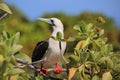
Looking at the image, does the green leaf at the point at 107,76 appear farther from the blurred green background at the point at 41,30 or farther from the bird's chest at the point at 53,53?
the blurred green background at the point at 41,30

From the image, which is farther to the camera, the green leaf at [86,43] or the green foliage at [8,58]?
the green leaf at [86,43]

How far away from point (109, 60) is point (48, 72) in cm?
100

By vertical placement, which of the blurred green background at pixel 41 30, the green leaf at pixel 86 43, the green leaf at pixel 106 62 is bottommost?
the blurred green background at pixel 41 30

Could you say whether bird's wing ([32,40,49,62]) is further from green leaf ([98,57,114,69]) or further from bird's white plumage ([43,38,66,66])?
green leaf ([98,57,114,69])

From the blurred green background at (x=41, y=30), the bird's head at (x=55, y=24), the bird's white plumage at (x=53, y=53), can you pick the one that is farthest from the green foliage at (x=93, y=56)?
the blurred green background at (x=41, y=30)

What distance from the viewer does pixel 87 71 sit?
5.67 m

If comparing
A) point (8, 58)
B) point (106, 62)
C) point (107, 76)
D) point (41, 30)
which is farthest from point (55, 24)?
point (41, 30)

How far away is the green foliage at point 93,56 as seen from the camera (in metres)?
5.43

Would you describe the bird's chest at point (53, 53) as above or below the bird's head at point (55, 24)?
below

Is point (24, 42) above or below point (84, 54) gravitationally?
below

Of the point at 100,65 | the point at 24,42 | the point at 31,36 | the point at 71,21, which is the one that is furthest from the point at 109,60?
the point at 71,21

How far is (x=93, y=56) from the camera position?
5.46 metres

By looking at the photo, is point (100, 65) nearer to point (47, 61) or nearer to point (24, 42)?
point (47, 61)

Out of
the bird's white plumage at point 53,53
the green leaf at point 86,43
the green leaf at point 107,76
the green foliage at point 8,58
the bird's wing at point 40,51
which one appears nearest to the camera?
the green foliage at point 8,58
